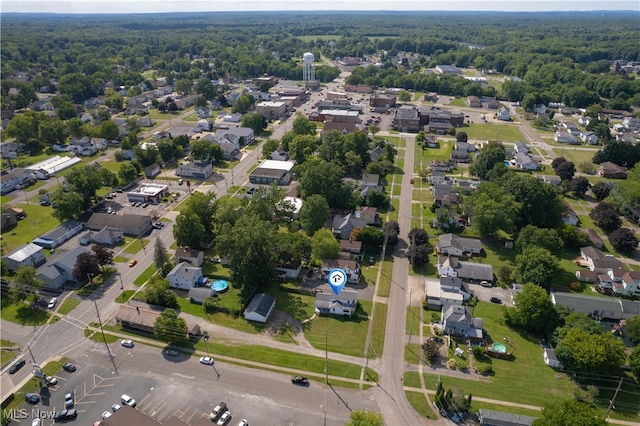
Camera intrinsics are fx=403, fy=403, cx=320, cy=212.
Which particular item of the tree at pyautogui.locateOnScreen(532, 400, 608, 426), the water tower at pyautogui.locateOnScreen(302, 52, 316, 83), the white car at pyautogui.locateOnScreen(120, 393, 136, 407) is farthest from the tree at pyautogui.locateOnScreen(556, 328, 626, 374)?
the water tower at pyautogui.locateOnScreen(302, 52, 316, 83)

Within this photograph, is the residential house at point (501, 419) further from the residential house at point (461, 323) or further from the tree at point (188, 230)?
the tree at point (188, 230)

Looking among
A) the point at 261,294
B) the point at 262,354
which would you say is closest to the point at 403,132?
the point at 261,294

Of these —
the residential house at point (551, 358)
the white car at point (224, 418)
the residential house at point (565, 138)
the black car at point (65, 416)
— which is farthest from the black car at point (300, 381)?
the residential house at point (565, 138)

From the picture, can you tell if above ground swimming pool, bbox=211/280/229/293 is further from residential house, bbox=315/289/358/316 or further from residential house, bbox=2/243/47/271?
residential house, bbox=2/243/47/271

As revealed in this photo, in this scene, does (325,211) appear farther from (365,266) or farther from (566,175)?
(566,175)

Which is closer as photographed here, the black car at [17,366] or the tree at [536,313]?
the black car at [17,366]

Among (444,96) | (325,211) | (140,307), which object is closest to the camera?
(140,307)
